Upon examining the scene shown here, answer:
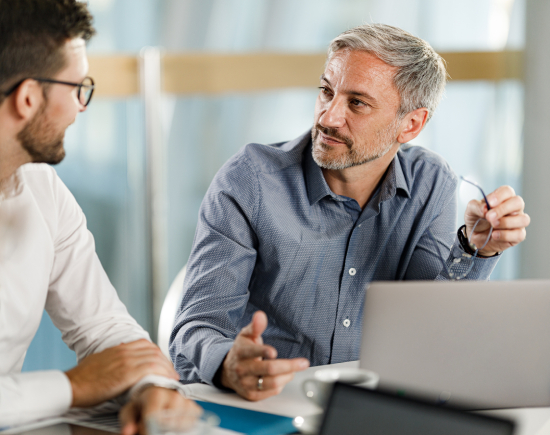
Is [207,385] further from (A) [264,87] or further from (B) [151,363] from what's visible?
(A) [264,87]

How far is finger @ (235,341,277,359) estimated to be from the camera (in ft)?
3.87

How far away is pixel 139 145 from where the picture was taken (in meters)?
3.16

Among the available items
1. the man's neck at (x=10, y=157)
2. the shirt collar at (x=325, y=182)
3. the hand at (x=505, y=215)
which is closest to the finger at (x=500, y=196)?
the hand at (x=505, y=215)

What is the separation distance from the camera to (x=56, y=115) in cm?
129

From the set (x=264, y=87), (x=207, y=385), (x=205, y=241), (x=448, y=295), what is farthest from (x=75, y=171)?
(x=448, y=295)

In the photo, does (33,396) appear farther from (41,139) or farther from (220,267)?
(220,267)

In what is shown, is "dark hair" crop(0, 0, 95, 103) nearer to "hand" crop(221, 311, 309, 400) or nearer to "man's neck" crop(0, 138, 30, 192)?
"man's neck" crop(0, 138, 30, 192)

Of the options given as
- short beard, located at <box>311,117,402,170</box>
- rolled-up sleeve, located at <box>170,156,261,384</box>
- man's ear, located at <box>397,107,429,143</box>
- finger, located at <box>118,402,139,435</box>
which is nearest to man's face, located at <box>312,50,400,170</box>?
short beard, located at <box>311,117,402,170</box>

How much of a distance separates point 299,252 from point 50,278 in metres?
0.70

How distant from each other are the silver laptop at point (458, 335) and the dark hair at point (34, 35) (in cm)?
84

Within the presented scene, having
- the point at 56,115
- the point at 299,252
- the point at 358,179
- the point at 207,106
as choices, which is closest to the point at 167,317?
the point at 299,252

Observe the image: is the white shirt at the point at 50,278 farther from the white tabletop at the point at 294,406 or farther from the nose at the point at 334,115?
the nose at the point at 334,115

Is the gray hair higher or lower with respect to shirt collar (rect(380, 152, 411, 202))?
higher

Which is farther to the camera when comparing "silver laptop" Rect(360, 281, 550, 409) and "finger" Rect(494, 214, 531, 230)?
"finger" Rect(494, 214, 531, 230)
